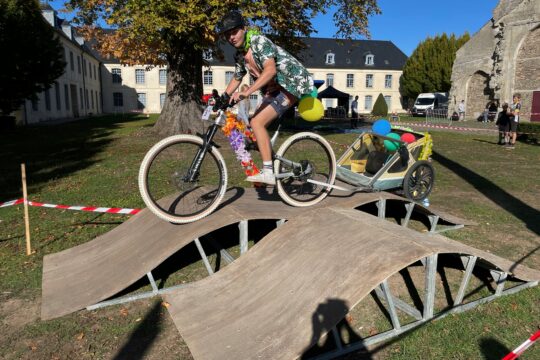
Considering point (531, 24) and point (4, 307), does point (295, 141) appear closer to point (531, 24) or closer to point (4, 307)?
point (4, 307)

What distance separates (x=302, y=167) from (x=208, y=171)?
1230 mm

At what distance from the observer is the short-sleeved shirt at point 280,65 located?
14.6ft

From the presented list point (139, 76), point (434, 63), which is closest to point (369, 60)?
point (434, 63)

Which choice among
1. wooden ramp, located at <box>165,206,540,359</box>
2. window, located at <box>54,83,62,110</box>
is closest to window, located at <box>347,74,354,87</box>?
window, located at <box>54,83,62,110</box>

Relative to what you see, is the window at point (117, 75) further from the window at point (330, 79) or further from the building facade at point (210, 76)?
the window at point (330, 79)

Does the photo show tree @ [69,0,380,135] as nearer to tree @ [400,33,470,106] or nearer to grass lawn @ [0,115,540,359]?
grass lawn @ [0,115,540,359]

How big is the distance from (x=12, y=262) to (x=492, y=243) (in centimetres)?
647

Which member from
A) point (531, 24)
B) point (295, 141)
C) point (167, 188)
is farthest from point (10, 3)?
point (531, 24)

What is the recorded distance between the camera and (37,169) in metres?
12.0

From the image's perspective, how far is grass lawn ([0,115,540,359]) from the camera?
137 inches

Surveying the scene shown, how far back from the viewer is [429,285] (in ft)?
12.2

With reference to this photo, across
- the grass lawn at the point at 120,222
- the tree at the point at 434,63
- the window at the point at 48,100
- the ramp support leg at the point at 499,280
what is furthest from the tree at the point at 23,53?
the tree at the point at 434,63

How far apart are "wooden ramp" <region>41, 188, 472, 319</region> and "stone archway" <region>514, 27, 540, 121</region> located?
108 ft

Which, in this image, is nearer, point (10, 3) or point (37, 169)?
point (37, 169)
